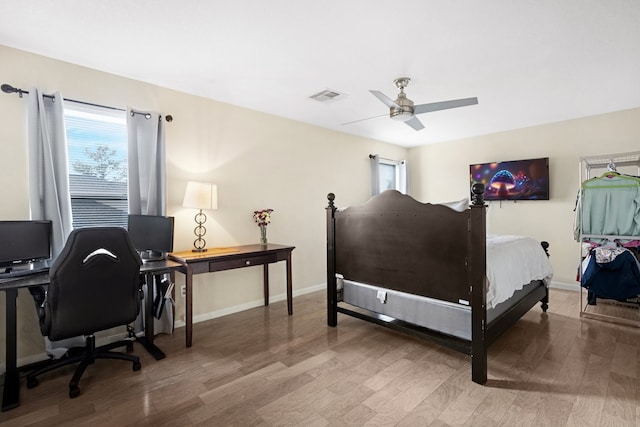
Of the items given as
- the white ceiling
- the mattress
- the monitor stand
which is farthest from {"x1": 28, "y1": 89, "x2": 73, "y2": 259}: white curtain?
the mattress

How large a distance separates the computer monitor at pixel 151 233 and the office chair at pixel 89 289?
0.50 m

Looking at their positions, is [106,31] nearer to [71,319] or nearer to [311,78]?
[311,78]

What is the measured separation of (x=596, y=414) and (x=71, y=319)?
3.21 metres

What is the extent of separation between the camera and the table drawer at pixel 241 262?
283 cm

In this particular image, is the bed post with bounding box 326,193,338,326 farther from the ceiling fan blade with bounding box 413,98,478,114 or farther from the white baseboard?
the ceiling fan blade with bounding box 413,98,478,114

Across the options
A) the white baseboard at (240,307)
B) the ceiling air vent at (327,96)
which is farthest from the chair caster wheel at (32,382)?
the ceiling air vent at (327,96)

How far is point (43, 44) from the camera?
2.34 m

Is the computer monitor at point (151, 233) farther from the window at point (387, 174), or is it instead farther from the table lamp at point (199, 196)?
the window at point (387, 174)

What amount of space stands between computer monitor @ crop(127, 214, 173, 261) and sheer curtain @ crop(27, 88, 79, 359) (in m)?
0.48

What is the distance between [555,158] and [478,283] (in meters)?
3.56

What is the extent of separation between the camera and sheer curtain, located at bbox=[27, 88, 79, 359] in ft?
7.85

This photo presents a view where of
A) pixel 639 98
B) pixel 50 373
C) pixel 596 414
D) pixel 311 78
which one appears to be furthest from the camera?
pixel 639 98

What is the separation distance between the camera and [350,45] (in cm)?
237

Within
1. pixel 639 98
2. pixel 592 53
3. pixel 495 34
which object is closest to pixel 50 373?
pixel 495 34
